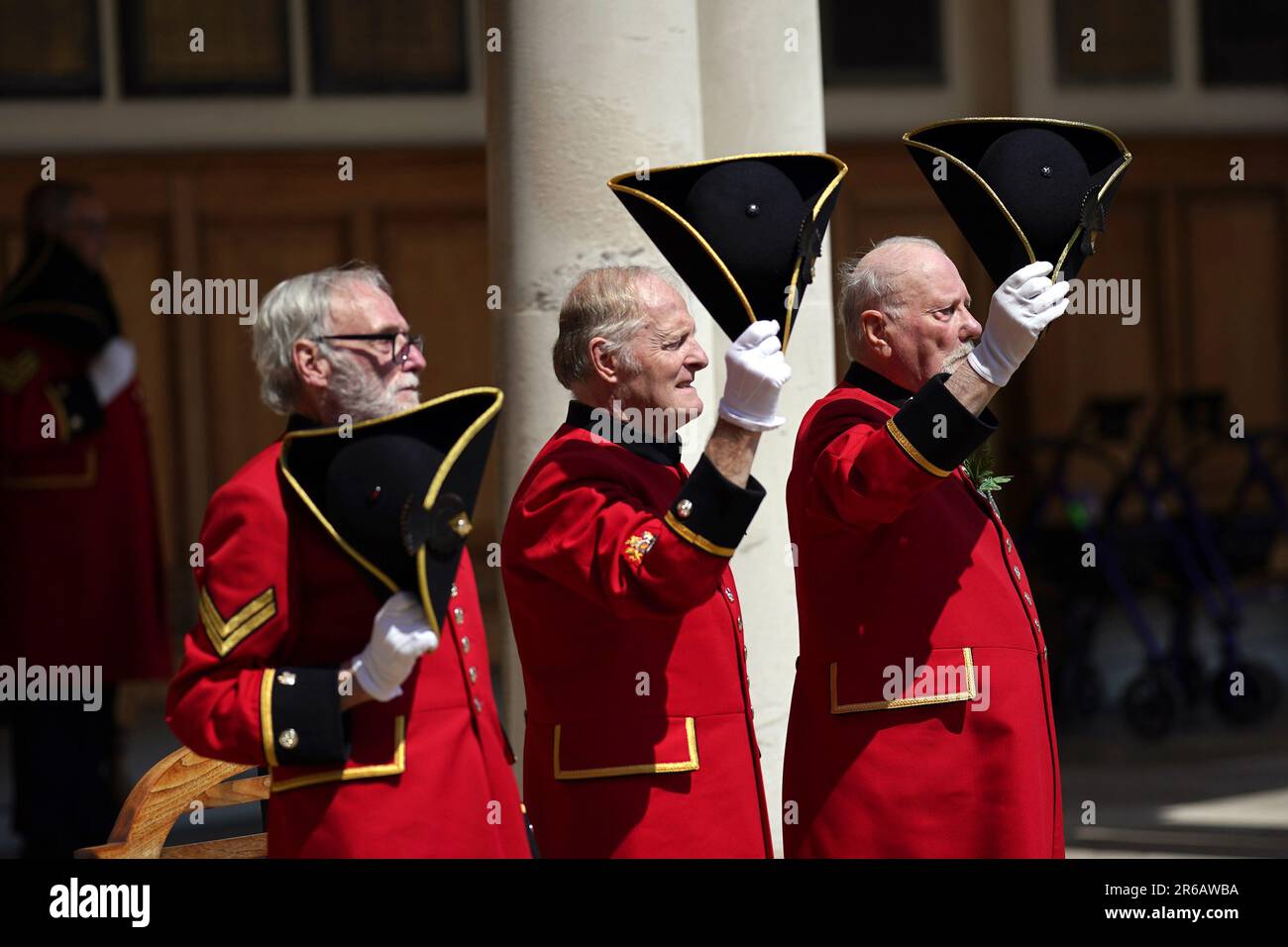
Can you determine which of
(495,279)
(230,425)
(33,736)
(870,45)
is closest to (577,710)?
(495,279)

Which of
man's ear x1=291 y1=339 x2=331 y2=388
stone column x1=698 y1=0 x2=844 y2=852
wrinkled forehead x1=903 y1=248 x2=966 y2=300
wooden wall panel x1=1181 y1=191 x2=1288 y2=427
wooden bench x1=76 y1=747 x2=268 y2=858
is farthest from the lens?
wooden wall panel x1=1181 y1=191 x2=1288 y2=427

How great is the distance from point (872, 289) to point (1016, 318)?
493 millimetres

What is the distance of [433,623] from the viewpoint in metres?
2.72

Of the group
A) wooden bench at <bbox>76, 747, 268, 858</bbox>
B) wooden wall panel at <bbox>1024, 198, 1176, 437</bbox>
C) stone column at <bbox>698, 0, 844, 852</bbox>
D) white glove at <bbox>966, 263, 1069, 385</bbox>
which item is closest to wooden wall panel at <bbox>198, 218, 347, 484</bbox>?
wooden wall panel at <bbox>1024, 198, 1176, 437</bbox>

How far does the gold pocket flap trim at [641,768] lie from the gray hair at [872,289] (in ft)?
2.52

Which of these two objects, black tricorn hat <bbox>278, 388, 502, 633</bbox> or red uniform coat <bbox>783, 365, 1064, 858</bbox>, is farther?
red uniform coat <bbox>783, 365, 1064, 858</bbox>

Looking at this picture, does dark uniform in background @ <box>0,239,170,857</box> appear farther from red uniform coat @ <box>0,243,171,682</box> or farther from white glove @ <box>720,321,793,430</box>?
white glove @ <box>720,321,793,430</box>

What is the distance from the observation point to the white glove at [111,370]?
6.18 m

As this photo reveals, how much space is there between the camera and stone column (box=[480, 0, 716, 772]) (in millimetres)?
4359

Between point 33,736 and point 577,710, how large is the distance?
3.41m

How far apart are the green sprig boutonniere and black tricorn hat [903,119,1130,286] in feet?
1.44

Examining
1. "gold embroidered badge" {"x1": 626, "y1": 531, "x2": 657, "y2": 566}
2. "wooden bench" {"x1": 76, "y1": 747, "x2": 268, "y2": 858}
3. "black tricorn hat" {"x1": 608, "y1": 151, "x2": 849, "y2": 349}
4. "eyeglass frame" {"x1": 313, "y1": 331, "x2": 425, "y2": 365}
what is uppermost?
"black tricorn hat" {"x1": 608, "y1": 151, "x2": 849, "y2": 349}

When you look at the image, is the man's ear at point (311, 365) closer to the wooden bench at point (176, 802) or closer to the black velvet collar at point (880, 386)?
the wooden bench at point (176, 802)
